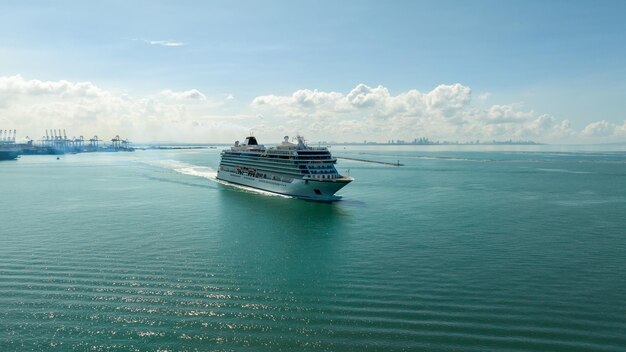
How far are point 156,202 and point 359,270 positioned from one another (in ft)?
165

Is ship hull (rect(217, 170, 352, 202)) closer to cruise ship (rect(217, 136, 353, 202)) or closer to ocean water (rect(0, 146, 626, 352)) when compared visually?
cruise ship (rect(217, 136, 353, 202))

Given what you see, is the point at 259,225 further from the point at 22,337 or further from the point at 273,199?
the point at 22,337

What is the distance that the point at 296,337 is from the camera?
23781 millimetres

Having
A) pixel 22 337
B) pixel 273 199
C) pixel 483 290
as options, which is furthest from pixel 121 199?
pixel 483 290

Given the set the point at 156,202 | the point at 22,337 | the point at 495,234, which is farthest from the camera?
the point at 156,202

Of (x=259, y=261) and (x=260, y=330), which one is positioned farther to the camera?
(x=259, y=261)

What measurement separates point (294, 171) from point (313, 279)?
47133mm

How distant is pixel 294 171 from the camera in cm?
7925

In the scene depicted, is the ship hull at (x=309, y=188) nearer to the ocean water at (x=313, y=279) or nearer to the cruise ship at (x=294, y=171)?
the cruise ship at (x=294, y=171)

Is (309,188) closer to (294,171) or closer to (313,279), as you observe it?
(294,171)

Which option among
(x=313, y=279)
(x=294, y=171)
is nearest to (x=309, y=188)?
(x=294, y=171)

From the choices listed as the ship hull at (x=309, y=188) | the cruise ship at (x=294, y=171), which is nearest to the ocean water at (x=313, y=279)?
the ship hull at (x=309, y=188)

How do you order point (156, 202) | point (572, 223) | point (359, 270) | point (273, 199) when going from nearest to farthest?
point (359, 270)
point (572, 223)
point (156, 202)
point (273, 199)

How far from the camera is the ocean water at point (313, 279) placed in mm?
23781
